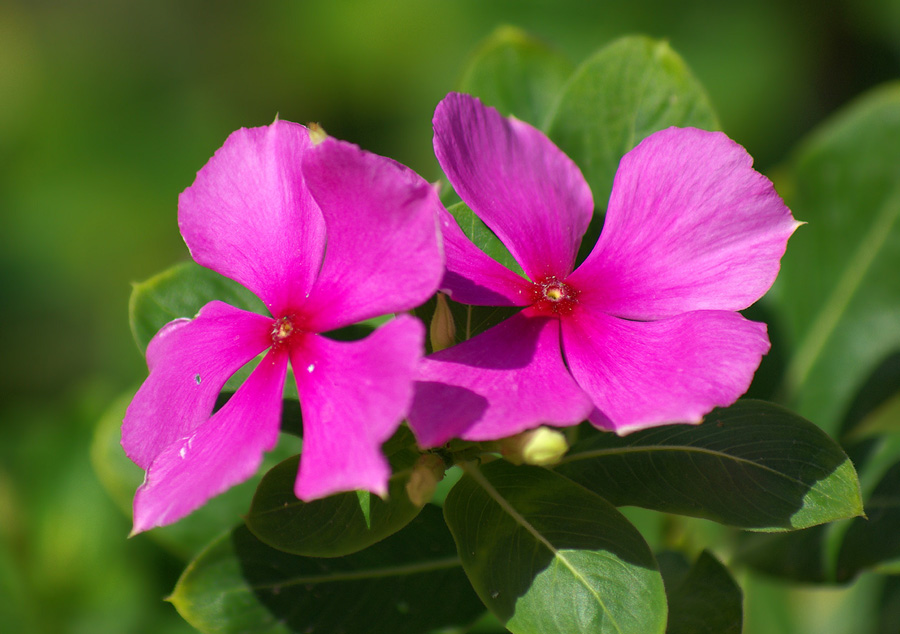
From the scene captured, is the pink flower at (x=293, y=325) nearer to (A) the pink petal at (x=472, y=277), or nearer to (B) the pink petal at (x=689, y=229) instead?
(A) the pink petal at (x=472, y=277)

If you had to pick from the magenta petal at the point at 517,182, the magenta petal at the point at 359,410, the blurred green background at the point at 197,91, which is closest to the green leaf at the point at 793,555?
the magenta petal at the point at 517,182

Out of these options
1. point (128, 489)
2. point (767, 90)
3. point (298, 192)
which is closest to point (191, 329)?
point (298, 192)

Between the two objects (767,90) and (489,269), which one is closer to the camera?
(489,269)

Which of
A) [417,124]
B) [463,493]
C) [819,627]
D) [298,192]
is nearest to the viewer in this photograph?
[298,192]

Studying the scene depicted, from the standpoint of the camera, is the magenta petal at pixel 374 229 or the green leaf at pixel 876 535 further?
the green leaf at pixel 876 535

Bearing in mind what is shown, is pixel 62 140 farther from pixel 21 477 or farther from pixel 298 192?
pixel 298 192

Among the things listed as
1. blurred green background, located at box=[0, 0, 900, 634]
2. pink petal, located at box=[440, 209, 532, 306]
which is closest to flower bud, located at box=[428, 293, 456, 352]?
pink petal, located at box=[440, 209, 532, 306]

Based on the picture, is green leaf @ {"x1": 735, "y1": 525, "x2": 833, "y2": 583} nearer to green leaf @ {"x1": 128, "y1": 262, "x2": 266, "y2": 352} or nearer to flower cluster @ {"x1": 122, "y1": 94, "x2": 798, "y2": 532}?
flower cluster @ {"x1": 122, "y1": 94, "x2": 798, "y2": 532}
